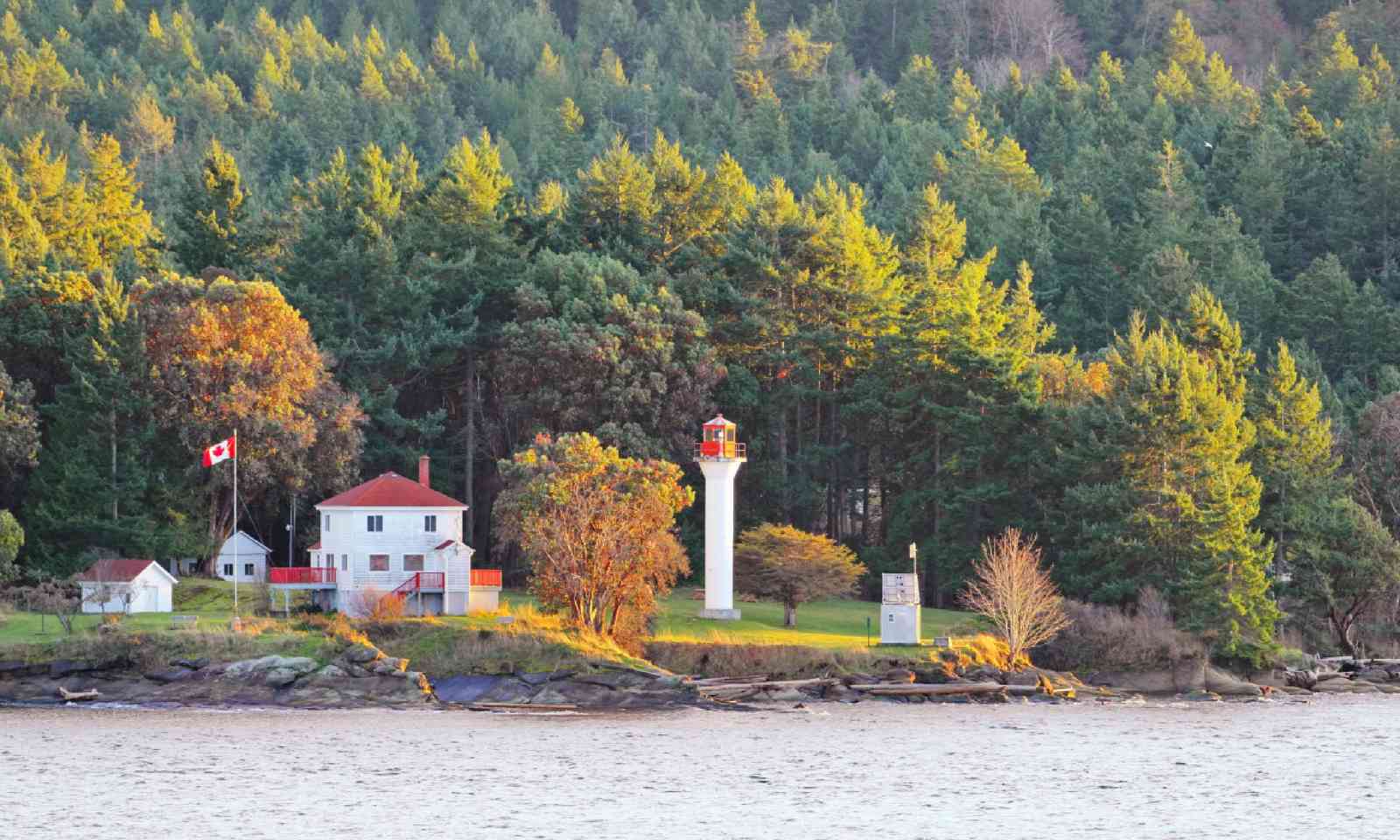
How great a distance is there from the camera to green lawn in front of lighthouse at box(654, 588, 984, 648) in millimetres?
64000

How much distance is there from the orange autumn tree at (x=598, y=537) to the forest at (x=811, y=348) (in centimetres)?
800

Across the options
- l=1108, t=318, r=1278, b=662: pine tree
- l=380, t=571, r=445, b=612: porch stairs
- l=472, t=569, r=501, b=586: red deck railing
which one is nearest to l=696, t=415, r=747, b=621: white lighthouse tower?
l=472, t=569, r=501, b=586: red deck railing

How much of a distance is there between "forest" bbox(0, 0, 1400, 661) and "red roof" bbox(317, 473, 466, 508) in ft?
12.6

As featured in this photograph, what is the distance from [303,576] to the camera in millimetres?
67438

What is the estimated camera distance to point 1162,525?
2680 inches

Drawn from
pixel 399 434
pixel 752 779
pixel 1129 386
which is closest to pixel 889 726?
pixel 752 779

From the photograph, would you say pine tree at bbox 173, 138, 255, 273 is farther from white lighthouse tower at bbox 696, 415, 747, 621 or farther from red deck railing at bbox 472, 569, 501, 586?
white lighthouse tower at bbox 696, 415, 747, 621

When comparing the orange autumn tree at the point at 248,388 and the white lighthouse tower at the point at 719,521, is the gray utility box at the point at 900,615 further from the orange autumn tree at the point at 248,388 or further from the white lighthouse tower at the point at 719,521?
the orange autumn tree at the point at 248,388

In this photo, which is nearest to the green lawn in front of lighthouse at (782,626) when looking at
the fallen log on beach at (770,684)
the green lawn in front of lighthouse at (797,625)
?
the green lawn in front of lighthouse at (797,625)

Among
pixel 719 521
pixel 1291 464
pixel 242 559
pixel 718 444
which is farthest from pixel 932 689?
pixel 242 559

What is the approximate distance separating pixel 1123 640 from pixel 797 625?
10312mm

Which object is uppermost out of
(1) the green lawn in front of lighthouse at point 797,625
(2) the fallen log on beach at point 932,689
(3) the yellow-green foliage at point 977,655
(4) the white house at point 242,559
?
(4) the white house at point 242,559

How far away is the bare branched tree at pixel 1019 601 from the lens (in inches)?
2549

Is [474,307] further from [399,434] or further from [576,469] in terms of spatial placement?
[576,469]
